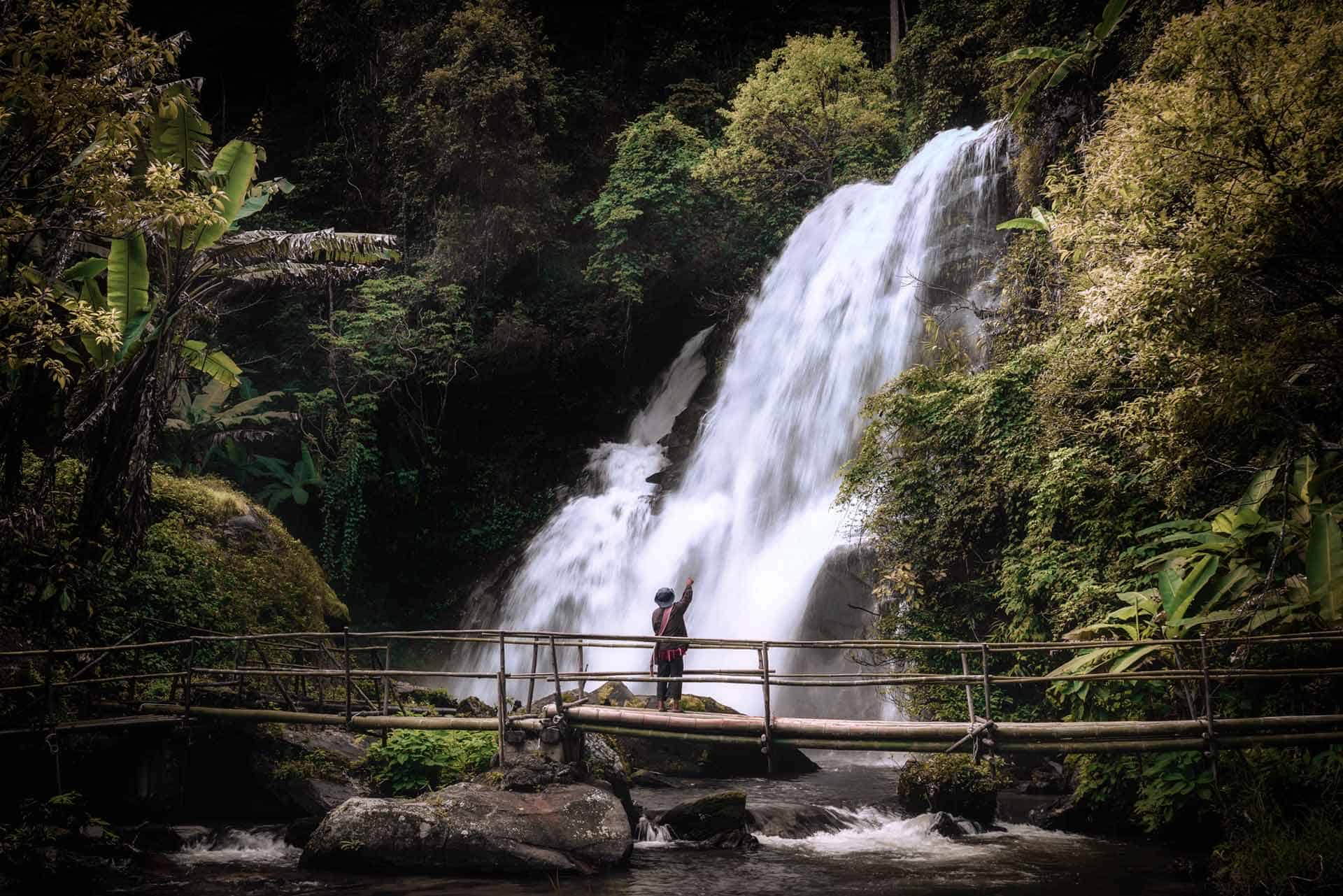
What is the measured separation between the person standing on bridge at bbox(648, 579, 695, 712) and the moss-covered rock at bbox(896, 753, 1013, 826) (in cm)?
259

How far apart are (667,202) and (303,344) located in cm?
950

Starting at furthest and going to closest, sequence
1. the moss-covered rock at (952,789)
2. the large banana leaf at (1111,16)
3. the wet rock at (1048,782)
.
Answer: the wet rock at (1048,782) → the moss-covered rock at (952,789) → the large banana leaf at (1111,16)

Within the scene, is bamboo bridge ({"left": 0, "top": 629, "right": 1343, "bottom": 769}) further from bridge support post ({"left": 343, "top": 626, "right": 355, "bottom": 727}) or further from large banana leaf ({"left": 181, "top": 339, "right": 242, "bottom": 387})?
large banana leaf ({"left": 181, "top": 339, "right": 242, "bottom": 387})

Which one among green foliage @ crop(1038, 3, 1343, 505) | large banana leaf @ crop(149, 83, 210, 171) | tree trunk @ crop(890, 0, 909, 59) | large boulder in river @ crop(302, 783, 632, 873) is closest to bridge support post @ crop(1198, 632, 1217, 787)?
green foliage @ crop(1038, 3, 1343, 505)

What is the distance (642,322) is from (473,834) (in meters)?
19.0

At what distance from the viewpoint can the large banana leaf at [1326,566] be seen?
23.0ft

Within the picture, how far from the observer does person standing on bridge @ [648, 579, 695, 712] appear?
397 inches

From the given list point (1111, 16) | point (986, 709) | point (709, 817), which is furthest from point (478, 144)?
point (1111, 16)

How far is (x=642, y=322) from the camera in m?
25.7

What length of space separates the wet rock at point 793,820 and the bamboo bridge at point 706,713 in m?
1.02

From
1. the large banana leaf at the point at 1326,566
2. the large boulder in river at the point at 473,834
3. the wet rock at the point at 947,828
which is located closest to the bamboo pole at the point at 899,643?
the large banana leaf at the point at 1326,566

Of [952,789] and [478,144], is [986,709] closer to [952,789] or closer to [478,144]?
[952,789]

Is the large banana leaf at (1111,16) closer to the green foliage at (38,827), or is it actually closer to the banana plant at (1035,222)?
the green foliage at (38,827)

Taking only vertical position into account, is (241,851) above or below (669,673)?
below
